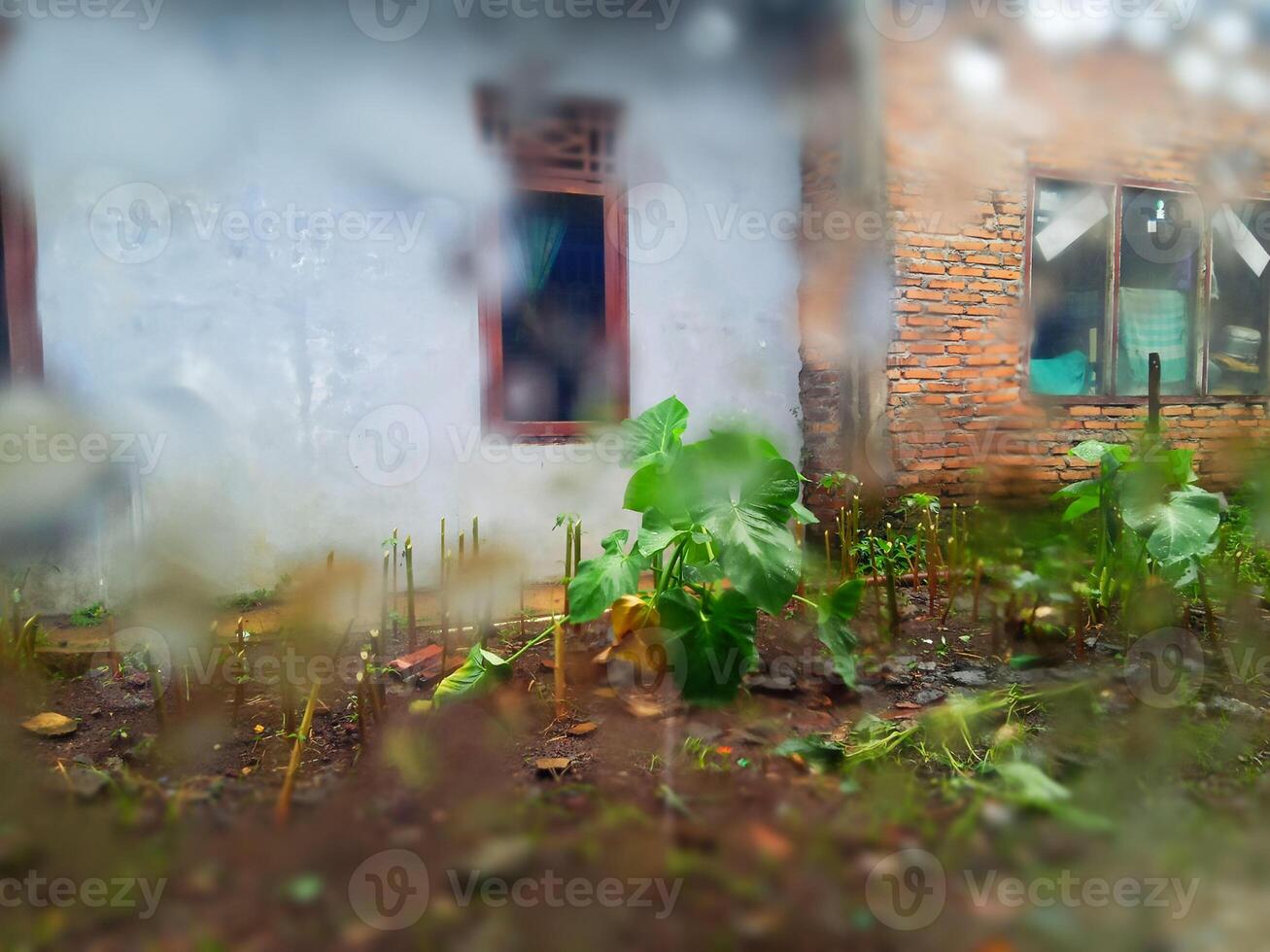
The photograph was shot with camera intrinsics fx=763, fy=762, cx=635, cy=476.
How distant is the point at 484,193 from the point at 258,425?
61.6 inches

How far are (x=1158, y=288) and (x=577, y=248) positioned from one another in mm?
3730

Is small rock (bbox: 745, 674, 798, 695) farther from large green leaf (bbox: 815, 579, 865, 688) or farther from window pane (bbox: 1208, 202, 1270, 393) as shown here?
window pane (bbox: 1208, 202, 1270, 393)

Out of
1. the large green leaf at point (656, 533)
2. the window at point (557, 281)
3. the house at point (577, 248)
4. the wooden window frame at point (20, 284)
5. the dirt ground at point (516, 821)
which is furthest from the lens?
the window at point (557, 281)

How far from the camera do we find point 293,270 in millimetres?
3564

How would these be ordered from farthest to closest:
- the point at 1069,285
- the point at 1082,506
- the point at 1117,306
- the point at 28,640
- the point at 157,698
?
the point at 1117,306 < the point at 1069,285 < the point at 1082,506 < the point at 28,640 < the point at 157,698

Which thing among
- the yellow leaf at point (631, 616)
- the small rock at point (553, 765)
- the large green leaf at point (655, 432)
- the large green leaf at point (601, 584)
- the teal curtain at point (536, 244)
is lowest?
the small rock at point (553, 765)

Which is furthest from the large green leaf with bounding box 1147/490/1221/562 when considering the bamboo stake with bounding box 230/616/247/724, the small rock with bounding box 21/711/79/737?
the small rock with bounding box 21/711/79/737

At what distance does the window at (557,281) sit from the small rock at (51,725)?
83.8 inches

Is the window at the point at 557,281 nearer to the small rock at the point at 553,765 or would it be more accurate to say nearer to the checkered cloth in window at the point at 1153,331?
the small rock at the point at 553,765

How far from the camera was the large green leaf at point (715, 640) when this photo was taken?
6.89 feet

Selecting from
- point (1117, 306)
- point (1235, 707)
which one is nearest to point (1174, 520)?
point (1235, 707)

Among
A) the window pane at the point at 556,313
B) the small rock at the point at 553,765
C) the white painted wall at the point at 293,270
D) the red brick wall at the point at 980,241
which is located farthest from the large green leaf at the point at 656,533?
the red brick wall at the point at 980,241

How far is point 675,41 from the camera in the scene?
4.06m

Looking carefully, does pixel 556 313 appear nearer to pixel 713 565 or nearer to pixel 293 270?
pixel 293 270
